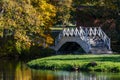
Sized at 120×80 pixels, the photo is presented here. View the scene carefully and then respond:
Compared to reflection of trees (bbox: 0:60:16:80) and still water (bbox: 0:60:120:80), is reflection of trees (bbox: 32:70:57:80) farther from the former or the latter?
reflection of trees (bbox: 0:60:16:80)

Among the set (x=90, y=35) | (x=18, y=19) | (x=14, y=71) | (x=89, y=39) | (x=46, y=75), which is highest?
(x=18, y=19)

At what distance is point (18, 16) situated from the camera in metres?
53.6

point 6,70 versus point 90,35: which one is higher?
point 90,35

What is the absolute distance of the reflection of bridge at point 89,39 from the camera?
65.1 m

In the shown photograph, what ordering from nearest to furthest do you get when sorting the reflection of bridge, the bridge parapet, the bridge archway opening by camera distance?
the reflection of bridge
the bridge parapet
the bridge archway opening

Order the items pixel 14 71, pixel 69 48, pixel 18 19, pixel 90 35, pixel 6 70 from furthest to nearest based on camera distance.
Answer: pixel 69 48, pixel 90 35, pixel 18 19, pixel 6 70, pixel 14 71

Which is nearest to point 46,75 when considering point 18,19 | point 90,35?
point 18,19

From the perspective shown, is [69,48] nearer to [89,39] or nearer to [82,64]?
[89,39]

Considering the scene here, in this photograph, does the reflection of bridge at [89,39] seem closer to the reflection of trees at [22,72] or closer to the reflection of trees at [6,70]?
the reflection of trees at [6,70]

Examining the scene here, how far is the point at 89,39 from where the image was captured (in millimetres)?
66062

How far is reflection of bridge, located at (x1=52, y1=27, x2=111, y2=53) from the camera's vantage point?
6512 centimetres

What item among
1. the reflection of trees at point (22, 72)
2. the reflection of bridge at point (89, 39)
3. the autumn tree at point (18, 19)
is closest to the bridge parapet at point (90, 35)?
the reflection of bridge at point (89, 39)

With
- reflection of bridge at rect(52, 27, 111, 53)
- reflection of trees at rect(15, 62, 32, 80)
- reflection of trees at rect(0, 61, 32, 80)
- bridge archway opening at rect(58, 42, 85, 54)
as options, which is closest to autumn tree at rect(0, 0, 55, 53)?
reflection of trees at rect(0, 61, 32, 80)

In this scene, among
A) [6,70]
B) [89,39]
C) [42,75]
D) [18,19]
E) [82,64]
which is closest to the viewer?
[42,75]
